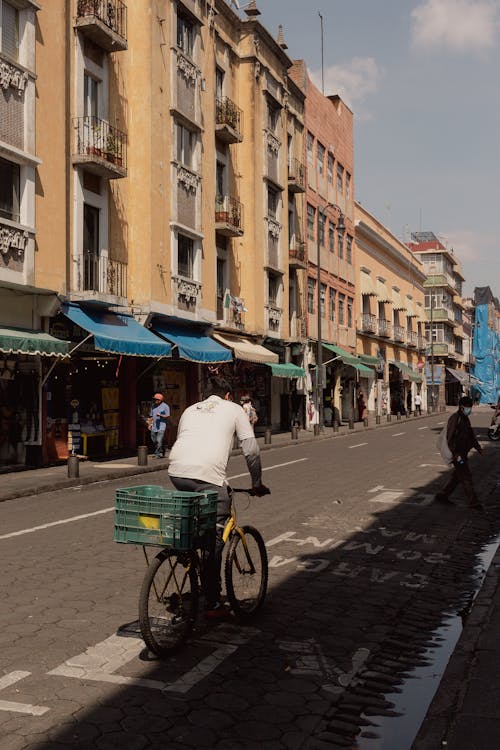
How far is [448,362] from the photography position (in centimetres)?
9175

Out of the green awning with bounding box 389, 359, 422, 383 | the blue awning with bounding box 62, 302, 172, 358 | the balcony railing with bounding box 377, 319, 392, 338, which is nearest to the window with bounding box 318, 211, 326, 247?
the balcony railing with bounding box 377, 319, 392, 338

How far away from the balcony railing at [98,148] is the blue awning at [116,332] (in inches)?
149

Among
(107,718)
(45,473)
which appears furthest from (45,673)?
(45,473)

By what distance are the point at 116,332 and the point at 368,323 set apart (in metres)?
35.2

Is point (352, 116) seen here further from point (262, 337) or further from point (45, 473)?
point (45, 473)

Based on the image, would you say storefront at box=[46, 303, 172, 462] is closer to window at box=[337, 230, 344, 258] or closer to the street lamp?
the street lamp

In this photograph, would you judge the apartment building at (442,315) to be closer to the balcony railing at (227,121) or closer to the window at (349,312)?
the window at (349,312)

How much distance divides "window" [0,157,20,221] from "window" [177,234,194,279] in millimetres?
8842

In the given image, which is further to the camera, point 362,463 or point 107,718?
point 362,463

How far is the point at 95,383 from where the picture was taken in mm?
23125

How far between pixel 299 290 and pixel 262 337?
7070 mm

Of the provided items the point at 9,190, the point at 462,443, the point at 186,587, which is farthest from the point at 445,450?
the point at 9,190

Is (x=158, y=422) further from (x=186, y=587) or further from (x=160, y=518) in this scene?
(x=160, y=518)

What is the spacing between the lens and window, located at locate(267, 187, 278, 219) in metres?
36.3
